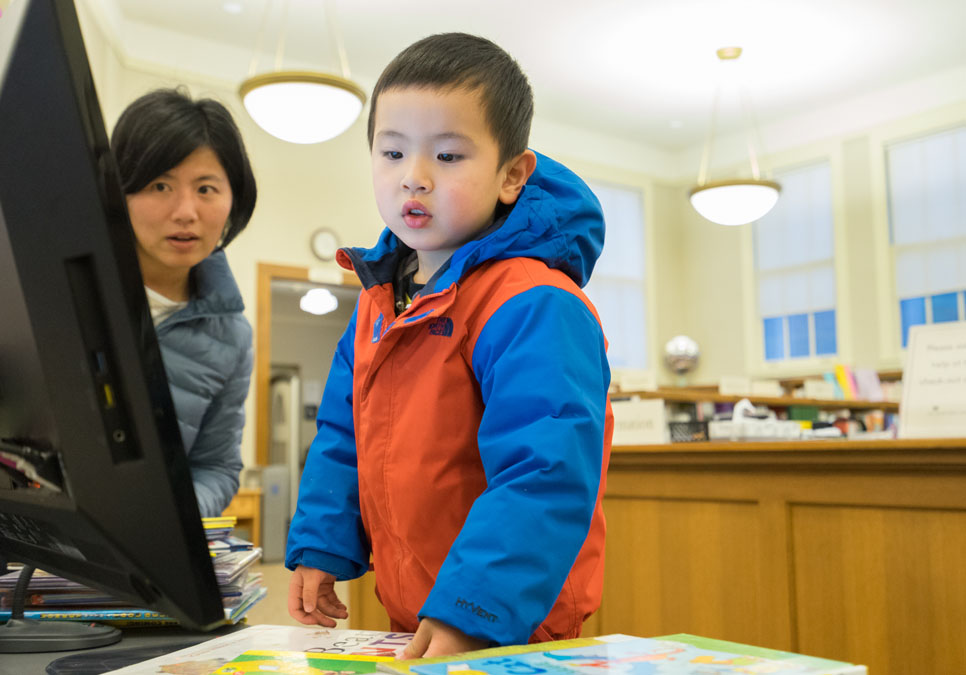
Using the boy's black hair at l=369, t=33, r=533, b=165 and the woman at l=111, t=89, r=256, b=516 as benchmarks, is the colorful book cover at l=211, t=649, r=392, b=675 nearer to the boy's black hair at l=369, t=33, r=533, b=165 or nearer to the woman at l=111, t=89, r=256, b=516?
the boy's black hair at l=369, t=33, r=533, b=165

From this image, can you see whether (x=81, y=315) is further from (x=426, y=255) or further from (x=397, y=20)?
(x=397, y=20)

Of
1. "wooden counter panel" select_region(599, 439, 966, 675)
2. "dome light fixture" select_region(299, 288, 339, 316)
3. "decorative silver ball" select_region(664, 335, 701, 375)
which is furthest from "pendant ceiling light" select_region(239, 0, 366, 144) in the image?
"decorative silver ball" select_region(664, 335, 701, 375)

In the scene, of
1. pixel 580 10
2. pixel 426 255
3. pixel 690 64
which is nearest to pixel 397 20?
pixel 580 10

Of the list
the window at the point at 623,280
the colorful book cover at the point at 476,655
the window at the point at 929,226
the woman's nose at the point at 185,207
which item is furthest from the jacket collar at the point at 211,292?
the window at the point at 623,280

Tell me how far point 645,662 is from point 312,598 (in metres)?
0.49

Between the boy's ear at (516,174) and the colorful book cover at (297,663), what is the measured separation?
520 mm

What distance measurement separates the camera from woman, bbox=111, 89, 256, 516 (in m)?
1.21

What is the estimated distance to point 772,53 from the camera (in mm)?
6785

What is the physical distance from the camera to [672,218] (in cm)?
921

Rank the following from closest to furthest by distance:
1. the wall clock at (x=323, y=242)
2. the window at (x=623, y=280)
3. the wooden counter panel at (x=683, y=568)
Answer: the wooden counter panel at (x=683, y=568) < the wall clock at (x=323, y=242) < the window at (x=623, y=280)

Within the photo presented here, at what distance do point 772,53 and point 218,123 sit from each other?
21.0 ft

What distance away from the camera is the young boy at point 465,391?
678mm

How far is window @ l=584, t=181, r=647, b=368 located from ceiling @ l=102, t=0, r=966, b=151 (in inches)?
53.4

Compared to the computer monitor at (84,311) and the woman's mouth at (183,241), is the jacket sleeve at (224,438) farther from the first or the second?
the computer monitor at (84,311)
